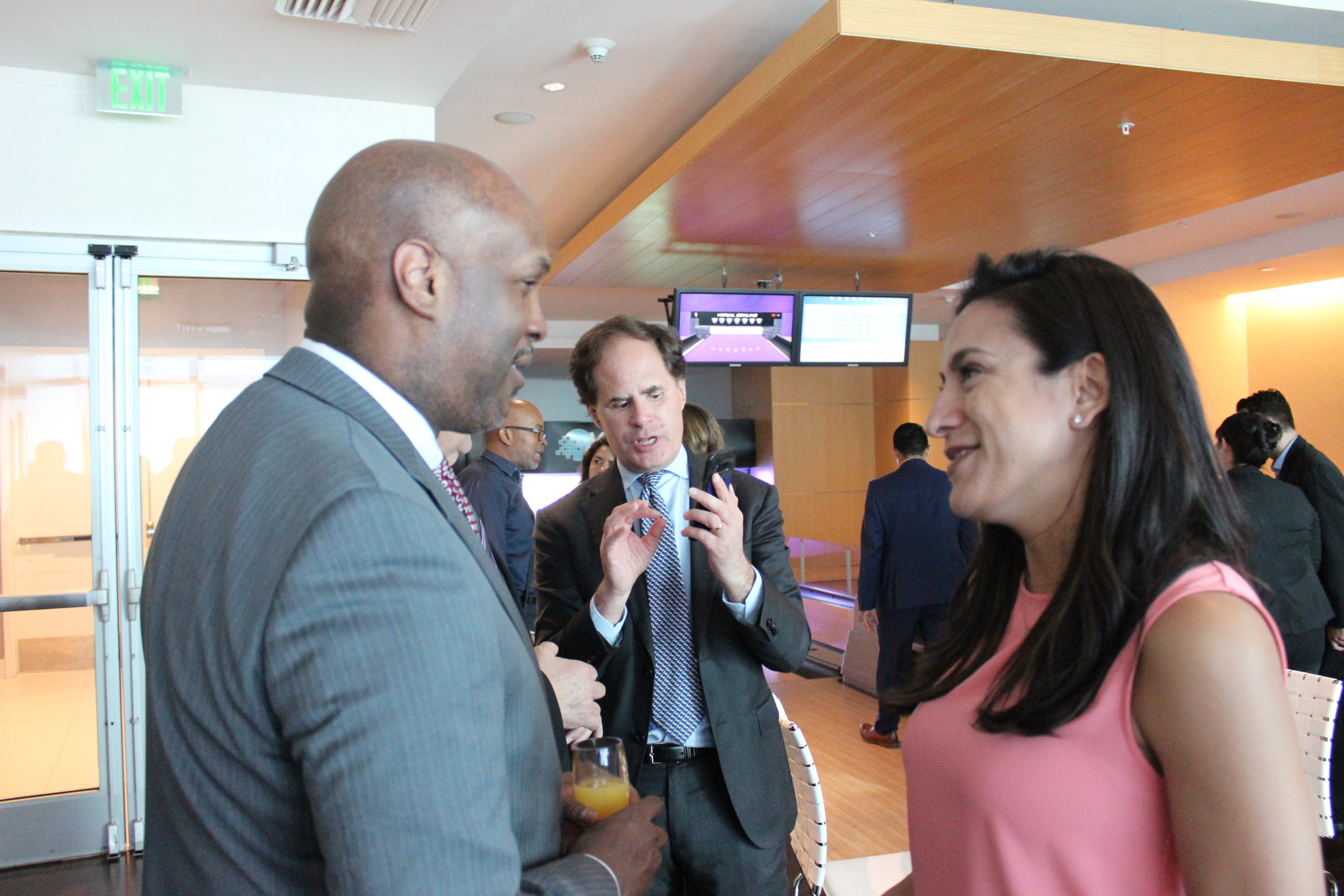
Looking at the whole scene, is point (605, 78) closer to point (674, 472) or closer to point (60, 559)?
point (674, 472)

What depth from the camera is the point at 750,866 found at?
1.74 m

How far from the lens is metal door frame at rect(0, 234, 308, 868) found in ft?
12.4

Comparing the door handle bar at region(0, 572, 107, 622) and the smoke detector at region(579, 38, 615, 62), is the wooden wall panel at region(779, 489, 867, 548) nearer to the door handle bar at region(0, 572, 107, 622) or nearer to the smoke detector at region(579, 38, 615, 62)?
the smoke detector at region(579, 38, 615, 62)

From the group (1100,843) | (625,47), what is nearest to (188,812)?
Answer: (1100,843)

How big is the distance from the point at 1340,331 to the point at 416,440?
986 centimetres

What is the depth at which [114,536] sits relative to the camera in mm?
3883

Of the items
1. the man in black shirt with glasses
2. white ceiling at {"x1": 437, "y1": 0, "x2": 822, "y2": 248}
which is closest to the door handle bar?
the man in black shirt with glasses

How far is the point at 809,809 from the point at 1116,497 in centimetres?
122

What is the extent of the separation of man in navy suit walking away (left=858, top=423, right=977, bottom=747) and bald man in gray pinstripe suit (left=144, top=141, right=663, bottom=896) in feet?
13.5

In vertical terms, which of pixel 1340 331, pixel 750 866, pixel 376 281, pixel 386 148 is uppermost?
pixel 1340 331

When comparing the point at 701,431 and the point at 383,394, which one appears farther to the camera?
the point at 701,431

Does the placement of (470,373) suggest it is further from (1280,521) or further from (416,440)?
(1280,521)

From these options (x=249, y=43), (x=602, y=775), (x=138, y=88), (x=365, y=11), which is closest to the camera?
(x=602, y=775)

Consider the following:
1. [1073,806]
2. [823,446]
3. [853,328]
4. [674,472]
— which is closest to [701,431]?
[674,472]
